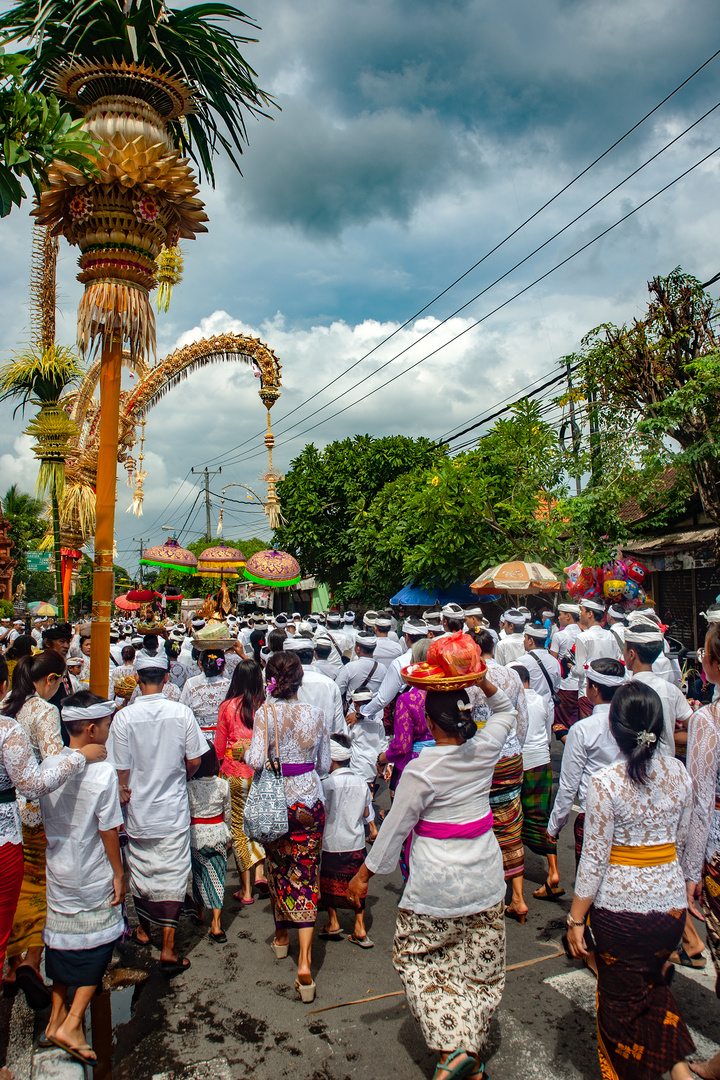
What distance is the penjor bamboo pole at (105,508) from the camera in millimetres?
4906

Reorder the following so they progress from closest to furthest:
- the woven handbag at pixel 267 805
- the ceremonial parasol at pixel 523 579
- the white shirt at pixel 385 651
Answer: the woven handbag at pixel 267 805 → the white shirt at pixel 385 651 → the ceremonial parasol at pixel 523 579

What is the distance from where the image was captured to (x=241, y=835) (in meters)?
5.16

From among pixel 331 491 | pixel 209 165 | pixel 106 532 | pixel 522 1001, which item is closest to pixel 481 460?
pixel 331 491

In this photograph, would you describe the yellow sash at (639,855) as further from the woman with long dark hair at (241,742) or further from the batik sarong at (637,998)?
the woman with long dark hair at (241,742)

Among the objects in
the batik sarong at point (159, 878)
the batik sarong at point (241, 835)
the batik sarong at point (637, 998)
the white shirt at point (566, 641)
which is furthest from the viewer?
the white shirt at point (566, 641)

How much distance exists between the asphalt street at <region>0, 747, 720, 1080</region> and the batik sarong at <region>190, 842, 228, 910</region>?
0.26m

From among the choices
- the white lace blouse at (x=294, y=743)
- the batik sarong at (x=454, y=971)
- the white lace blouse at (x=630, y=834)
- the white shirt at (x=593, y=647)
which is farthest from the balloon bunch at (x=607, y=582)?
the batik sarong at (x=454, y=971)

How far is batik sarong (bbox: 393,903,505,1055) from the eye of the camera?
2752 millimetres

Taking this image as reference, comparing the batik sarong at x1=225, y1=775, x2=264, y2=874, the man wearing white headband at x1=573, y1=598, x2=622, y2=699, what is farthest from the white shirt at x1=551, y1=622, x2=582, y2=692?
the batik sarong at x1=225, y1=775, x2=264, y2=874

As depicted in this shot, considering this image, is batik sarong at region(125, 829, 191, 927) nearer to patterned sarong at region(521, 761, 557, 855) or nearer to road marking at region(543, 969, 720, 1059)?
road marking at region(543, 969, 720, 1059)

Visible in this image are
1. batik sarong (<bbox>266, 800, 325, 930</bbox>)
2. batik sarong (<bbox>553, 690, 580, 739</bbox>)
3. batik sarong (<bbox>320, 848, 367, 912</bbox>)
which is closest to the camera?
batik sarong (<bbox>266, 800, 325, 930</bbox>)

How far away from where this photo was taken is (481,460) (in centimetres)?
1603

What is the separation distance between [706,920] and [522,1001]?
1.11 m

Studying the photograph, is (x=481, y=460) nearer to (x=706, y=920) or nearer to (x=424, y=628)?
(x=424, y=628)
